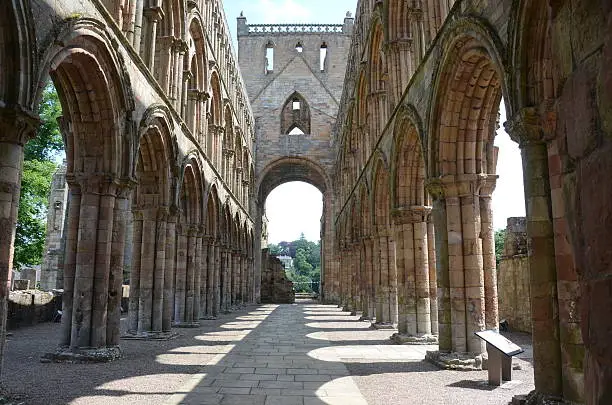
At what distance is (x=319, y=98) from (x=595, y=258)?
38262 mm

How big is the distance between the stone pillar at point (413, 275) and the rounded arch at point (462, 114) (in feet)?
11.4

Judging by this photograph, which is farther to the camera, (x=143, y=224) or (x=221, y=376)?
(x=143, y=224)

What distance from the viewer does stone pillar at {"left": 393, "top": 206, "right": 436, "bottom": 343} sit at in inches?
503

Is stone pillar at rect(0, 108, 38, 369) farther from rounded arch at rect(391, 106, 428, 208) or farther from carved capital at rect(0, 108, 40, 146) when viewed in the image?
rounded arch at rect(391, 106, 428, 208)

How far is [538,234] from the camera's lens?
19.2 feet

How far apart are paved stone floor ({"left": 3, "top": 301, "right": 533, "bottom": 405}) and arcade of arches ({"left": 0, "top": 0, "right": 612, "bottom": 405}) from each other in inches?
36.6

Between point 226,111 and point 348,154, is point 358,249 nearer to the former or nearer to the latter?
point 348,154

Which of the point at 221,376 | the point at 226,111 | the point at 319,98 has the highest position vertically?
the point at 319,98

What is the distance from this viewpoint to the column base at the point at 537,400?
5.24 metres

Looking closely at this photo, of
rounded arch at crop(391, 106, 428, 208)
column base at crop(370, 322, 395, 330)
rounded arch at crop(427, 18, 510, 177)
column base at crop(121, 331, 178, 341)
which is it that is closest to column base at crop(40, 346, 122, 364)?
column base at crop(121, 331, 178, 341)

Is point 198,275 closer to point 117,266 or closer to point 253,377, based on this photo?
point 117,266

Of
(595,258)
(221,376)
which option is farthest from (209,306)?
(595,258)

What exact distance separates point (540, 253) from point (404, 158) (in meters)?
7.89

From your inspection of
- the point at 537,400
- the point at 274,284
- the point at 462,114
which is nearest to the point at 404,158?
the point at 462,114
